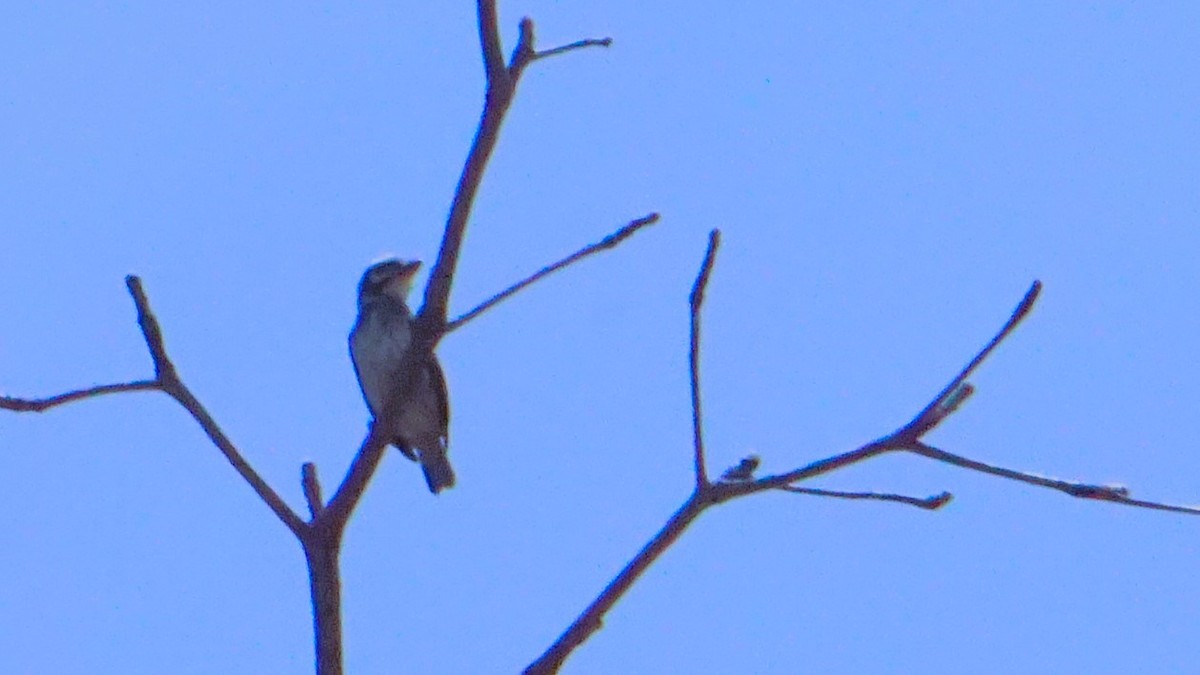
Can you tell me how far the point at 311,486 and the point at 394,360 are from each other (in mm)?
5963

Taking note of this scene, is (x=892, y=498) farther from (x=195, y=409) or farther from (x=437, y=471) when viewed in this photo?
(x=437, y=471)

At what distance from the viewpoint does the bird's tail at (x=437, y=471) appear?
10070 millimetres

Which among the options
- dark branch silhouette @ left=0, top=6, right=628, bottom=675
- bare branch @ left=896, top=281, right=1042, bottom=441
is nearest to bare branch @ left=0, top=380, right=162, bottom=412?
dark branch silhouette @ left=0, top=6, right=628, bottom=675

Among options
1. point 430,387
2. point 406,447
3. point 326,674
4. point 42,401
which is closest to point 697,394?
point 326,674

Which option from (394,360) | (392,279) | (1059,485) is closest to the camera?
(1059,485)

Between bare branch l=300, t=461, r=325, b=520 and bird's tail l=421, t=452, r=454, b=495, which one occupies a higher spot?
bare branch l=300, t=461, r=325, b=520

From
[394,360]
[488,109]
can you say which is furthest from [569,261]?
[394,360]

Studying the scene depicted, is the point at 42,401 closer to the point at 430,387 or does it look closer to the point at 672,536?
the point at 672,536

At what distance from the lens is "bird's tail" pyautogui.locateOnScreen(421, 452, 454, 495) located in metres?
10.1

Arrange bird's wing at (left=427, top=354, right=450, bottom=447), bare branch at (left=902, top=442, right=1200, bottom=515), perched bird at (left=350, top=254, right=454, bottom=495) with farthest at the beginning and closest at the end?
1. bird's wing at (left=427, top=354, right=450, bottom=447)
2. perched bird at (left=350, top=254, right=454, bottom=495)
3. bare branch at (left=902, top=442, right=1200, bottom=515)

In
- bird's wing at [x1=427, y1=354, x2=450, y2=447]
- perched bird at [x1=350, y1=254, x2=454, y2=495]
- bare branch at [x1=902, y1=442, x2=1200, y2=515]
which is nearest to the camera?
bare branch at [x1=902, y1=442, x2=1200, y2=515]

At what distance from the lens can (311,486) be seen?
11.5ft

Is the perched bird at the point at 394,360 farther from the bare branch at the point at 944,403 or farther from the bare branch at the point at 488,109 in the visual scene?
the bare branch at the point at 944,403

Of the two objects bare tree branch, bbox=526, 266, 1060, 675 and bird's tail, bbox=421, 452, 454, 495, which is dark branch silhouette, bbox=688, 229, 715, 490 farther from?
bird's tail, bbox=421, 452, 454, 495
